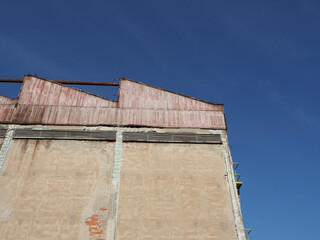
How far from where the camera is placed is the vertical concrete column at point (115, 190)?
12559 millimetres

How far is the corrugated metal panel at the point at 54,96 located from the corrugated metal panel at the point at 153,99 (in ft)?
3.06

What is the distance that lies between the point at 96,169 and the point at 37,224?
11.3ft

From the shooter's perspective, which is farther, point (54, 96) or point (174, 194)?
point (54, 96)

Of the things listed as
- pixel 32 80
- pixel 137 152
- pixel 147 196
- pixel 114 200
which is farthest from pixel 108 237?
pixel 32 80

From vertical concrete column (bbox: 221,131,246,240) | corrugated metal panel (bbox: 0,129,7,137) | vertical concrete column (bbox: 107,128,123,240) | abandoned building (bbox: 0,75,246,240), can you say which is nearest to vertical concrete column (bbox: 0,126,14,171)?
abandoned building (bbox: 0,75,246,240)

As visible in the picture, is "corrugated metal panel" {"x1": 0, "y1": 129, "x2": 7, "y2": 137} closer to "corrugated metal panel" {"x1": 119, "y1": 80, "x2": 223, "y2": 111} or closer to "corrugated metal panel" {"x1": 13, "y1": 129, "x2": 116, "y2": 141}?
"corrugated metal panel" {"x1": 13, "y1": 129, "x2": 116, "y2": 141}

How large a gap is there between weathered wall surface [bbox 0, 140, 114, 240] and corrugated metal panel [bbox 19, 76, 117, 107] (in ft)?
8.21

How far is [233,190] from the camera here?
1388cm

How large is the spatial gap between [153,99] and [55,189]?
7.16 metres

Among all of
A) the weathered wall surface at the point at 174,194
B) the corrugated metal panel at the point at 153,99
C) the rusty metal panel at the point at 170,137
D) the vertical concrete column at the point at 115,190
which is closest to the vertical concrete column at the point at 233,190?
the weathered wall surface at the point at 174,194

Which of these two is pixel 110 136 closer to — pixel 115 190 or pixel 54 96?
pixel 115 190

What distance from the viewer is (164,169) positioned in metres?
14.3

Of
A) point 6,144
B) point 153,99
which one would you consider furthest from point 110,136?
point 6,144

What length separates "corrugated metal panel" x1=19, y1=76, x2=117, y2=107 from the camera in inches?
→ 647
